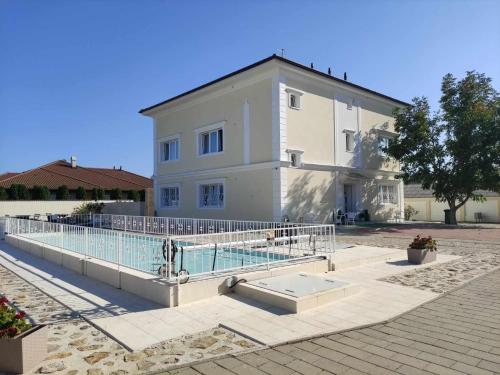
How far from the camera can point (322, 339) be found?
438 cm

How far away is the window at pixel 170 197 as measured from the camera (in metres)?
24.1

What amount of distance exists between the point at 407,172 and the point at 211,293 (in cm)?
1881

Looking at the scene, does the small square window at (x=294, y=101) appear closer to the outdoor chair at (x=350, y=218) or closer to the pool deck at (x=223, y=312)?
the outdoor chair at (x=350, y=218)

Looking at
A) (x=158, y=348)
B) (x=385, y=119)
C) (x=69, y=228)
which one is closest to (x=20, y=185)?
(x=69, y=228)

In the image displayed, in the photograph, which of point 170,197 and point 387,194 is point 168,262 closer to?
point 170,197

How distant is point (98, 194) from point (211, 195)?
1529cm

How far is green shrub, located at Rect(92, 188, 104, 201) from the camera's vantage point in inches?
1257

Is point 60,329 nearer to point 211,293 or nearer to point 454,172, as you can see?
point 211,293

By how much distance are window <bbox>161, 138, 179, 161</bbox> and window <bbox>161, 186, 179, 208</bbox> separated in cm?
201

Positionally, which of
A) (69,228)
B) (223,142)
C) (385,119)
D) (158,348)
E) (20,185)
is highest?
(385,119)

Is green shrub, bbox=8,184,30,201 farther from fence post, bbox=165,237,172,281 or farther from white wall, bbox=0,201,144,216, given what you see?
fence post, bbox=165,237,172,281

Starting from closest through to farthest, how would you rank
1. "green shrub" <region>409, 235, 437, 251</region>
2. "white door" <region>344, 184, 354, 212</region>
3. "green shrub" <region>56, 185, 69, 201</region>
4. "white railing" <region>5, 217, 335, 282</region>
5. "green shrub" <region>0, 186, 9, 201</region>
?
1. "white railing" <region>5, 217, 335, 282</region>
2. "green shrub" <region>409, 235, 437, 251</region>
3. "white door" <region>344, 184, 354, 212</region>
4. "green shrub" <region>0, 186, 9, 201</region>
5. "green shrub" <region>56, 185, 69, 201</region>

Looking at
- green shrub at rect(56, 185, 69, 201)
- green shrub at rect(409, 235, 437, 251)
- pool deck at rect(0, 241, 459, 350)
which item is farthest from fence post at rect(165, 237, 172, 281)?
green shrub at rect(56, 185, 69, 201)

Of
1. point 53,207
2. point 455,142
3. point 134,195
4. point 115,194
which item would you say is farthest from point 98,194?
point 455,142
